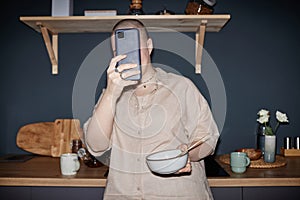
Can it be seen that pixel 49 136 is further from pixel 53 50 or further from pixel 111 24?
pixel 111 24

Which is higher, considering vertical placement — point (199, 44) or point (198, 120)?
point (199, 44)

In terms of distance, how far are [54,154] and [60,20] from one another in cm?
71

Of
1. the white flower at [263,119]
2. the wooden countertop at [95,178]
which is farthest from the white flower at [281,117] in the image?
the wooden countertop at [95,178]

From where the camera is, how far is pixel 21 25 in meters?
2.12

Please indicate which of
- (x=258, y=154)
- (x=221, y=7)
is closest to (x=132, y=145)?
(x=258, y=154)

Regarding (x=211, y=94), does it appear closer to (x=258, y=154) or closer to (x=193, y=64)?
(x=193, y=64)

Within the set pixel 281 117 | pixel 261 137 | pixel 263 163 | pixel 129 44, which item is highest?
pixel 129 44

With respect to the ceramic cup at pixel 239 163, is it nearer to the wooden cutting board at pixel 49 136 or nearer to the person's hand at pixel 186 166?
the person's hand at pixel 186 166

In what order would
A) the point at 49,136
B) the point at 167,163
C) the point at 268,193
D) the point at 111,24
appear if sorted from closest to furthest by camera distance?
the point at 167,163 < the point at 268,193 < the point at 111,24 < the point at 49,136

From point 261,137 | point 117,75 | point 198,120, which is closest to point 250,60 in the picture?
point 261,137

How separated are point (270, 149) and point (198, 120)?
675mm

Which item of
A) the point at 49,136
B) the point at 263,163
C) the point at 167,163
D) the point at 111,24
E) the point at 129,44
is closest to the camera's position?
the point at 167,163

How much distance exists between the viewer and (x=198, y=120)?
1.30m

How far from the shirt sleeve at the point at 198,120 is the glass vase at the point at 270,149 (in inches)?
24.5
